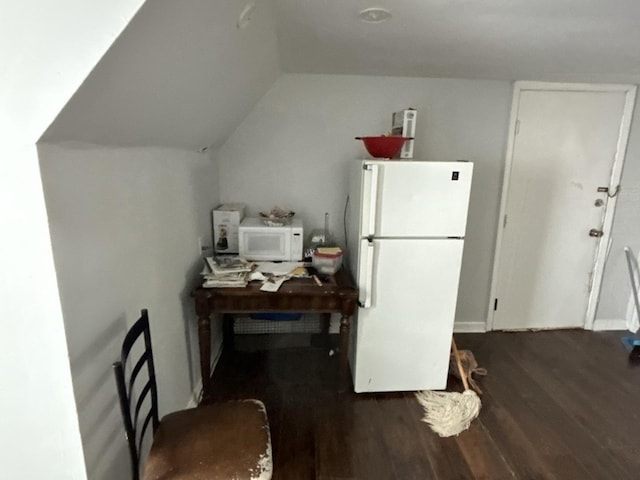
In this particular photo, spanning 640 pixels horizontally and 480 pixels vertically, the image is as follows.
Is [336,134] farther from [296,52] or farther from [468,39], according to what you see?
[468,39]

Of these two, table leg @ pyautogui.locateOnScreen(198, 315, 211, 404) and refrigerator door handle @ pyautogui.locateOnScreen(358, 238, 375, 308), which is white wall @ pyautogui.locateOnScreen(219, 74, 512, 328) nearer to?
refrigerator door handle @ pyautogui.locateOnScreen(358, 238, 375, 308)

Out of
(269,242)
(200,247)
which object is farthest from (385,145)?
(200,247)

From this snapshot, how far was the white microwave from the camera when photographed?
2.65 m

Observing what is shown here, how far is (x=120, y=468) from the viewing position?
143cm

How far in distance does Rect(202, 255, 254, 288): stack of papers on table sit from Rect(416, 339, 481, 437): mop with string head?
4.66 feet

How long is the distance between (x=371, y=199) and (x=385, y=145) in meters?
0.41

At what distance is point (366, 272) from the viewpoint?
2309mm

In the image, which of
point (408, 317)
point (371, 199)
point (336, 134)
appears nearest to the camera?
point (371, 199)

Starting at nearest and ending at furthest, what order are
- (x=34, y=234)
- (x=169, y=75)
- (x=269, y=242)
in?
(x=34, y=234), (x=169, y=75), (x=269, y=242)

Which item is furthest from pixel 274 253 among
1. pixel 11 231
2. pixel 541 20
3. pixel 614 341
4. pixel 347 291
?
pixel 614 341

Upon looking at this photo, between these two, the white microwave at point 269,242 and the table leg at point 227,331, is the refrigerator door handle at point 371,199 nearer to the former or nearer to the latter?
the white microwave at point 269,242

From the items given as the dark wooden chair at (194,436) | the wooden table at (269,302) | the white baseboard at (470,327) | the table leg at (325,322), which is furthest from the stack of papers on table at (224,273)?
the white baseboard at (470,327)

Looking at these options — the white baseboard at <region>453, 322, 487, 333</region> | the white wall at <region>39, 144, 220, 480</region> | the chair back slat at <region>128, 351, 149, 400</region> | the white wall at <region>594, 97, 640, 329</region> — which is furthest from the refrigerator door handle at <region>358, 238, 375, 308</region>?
the white wall at <region>594, 97, 640, 329</region>

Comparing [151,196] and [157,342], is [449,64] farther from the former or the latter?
[157,342]
